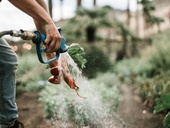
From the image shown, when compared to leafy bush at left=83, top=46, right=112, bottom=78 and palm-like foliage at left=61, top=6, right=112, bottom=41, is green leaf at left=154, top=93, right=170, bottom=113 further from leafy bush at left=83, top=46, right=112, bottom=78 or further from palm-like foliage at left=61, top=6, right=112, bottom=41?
palm-like foliage at left=61, top=6, right=112, bottom=41

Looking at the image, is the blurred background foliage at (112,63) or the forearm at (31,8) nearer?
the forearm at (31,8)

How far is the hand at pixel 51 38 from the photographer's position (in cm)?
193

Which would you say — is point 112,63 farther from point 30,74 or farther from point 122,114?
point 122,114

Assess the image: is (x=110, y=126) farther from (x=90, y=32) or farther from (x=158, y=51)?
(x=90, y=32)

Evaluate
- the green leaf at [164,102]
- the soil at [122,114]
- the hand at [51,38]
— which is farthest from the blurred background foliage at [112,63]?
the hand at [51,38]

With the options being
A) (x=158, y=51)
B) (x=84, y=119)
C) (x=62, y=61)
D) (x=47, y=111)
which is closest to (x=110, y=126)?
(x=84, y=119)

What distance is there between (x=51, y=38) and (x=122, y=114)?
4024mm

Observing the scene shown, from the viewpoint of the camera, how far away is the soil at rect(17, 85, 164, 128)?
199 inches

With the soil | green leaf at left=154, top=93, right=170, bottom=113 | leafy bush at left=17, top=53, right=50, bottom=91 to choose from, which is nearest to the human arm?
green leaf at left=154, top=93, right=170, bottom=113

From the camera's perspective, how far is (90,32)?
1565 cm

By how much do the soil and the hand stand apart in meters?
2.89

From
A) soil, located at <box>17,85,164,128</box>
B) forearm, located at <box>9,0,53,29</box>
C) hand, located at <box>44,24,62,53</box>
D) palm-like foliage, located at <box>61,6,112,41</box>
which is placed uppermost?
forearm, located at <box>9,0,53,29</box>

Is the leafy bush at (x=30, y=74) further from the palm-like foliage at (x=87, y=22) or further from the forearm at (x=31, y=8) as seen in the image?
the palm-like foliage at (x=87, y=22)

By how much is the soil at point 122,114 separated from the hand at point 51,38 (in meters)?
2.89
